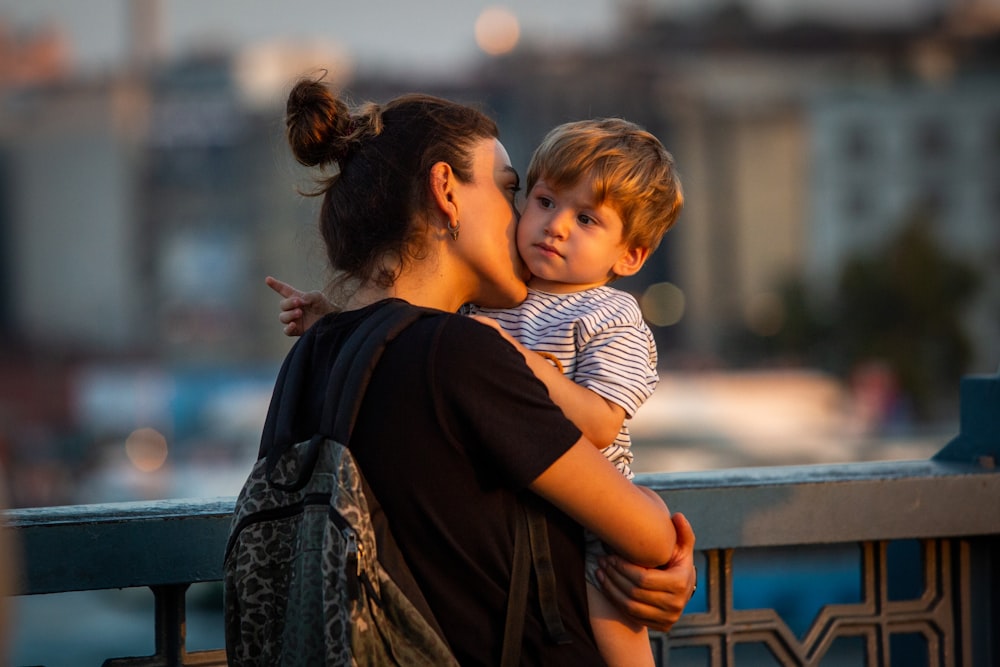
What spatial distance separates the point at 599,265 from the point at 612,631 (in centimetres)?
56

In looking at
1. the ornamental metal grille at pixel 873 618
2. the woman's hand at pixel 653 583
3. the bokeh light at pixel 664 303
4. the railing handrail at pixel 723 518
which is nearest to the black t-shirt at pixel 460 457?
the woman's hand at pixel 653 583

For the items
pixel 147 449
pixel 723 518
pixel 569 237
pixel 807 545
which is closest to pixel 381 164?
pixel 569 237

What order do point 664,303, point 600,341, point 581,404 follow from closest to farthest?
point 581,404, point 600,341, point 664,303

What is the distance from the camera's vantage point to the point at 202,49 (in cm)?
6356

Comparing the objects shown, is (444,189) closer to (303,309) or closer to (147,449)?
(303,309)

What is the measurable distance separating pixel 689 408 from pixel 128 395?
21.7 metres

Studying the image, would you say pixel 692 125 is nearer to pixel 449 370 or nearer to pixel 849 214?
pixel 849 214

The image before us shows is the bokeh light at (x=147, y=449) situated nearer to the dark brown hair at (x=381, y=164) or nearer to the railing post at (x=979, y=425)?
the railing post at (x=979, y=425)

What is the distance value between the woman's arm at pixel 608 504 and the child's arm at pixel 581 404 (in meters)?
0.10

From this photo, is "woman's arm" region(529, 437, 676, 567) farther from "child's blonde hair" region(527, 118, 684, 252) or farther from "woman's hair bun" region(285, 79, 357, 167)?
"woman's hair bun" region(285, 79, 357, 167)

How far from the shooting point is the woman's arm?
1730mm

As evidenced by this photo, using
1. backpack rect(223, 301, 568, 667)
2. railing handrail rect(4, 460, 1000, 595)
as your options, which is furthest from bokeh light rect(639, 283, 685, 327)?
backpack rect(223, 301, 568, 667)

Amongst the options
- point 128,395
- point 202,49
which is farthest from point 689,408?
point 202,49

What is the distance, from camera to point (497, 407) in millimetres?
1706
